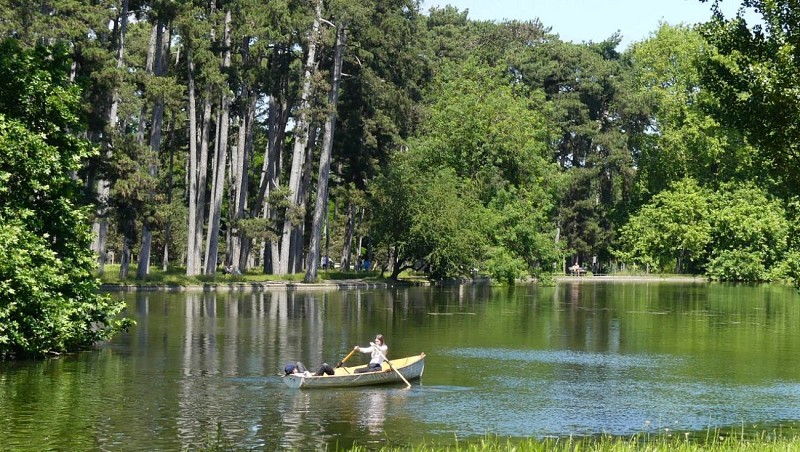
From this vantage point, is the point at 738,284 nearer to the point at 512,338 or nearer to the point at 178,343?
the point at 512,338

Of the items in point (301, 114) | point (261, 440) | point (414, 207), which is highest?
point (301, 114)

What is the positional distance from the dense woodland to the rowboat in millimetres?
10326

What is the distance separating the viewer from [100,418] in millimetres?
25672

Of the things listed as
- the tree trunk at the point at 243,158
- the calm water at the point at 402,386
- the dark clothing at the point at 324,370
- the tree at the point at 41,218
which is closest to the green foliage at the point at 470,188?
the tree trunk at the point at 243,158

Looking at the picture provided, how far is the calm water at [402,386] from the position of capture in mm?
25078

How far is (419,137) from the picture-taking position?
93375 millimetres

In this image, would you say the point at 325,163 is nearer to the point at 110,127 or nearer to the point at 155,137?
the point at 155,137

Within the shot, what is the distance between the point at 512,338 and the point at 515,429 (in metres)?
20.2

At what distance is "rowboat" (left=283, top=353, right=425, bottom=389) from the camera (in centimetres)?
3038

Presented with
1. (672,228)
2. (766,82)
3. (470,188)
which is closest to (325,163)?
(470,188)

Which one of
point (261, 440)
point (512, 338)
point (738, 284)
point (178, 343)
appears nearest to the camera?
point (261, 440)

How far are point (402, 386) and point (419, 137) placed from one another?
62.5 m

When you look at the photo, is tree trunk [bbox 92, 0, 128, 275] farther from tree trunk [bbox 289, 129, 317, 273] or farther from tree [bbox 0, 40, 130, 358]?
tree [bbox 0, 40, 130, 358]

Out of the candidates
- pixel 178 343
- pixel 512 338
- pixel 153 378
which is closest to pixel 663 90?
pixel 512 338
